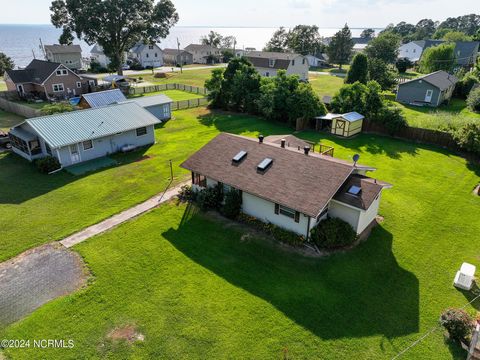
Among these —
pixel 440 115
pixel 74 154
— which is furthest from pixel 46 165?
pixel 440 115

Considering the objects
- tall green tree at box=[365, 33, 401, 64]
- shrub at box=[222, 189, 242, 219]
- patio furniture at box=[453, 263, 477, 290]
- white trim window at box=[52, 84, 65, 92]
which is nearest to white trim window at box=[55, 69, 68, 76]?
white trim window at box=[52, 84, 65, 92]

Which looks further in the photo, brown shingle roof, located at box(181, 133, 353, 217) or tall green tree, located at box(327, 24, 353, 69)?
tall green tree, located at box(327, 24, 353, 69)

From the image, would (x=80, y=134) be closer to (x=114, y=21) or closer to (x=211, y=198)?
(x=211, y=198)

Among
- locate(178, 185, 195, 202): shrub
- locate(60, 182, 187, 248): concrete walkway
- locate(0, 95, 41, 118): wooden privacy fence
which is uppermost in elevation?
locate(0, 95, 41, 118): wooden privacy fence

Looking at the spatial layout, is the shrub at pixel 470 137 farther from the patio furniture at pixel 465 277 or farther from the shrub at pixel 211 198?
the shrub at pixel 211 198

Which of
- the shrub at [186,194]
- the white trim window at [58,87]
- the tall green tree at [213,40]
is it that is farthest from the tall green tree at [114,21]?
the tall green tree at [213,40]

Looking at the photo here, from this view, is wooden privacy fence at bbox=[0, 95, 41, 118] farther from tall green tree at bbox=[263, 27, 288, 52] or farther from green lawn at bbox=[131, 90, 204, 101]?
tall green tree at bbox=[263, 27, 288, 52]

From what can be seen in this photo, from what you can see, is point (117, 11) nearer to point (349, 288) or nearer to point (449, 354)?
point (349, 288)
